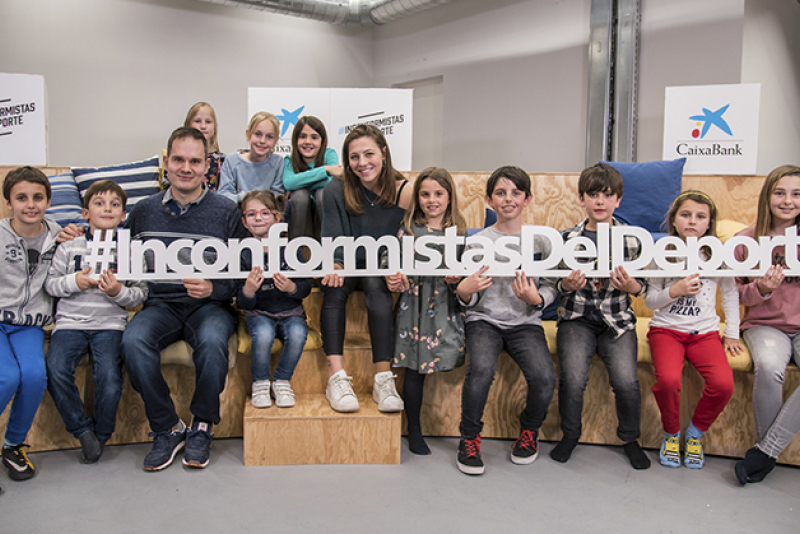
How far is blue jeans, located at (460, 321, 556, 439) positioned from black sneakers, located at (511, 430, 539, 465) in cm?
3

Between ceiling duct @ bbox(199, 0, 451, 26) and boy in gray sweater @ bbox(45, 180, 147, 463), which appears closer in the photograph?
boy in gray sweater @ bbox(45, 180, 147, 463)

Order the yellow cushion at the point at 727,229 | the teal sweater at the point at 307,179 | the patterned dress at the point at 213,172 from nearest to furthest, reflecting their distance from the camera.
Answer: the yellow cushion at the point at 727,229 < the teal sweater at the point at 307,179 < the patterned dress at the point at 213,172

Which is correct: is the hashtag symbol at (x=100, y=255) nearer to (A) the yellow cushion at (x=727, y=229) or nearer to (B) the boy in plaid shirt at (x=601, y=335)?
(B) the boy in plaid shirt at (x=601, y=335)

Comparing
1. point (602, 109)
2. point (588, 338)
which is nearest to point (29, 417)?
point (588, 338)

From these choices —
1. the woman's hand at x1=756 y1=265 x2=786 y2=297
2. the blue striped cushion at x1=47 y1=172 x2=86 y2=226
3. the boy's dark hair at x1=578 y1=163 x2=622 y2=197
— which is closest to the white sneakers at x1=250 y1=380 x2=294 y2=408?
the blue striped cushion at x1=47 y1=172 x2=86 y2=226

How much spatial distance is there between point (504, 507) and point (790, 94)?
4.47 metres

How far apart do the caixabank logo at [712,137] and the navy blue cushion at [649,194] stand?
2.20ft

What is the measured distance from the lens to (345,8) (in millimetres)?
5797

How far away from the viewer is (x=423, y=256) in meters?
2.11

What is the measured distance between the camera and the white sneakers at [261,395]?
200 cm

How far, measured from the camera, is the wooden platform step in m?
1.94

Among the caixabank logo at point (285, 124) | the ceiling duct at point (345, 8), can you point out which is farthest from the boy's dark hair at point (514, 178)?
the ceiling duct at point (345, 8)

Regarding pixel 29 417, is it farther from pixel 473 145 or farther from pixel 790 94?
pixel 790 94

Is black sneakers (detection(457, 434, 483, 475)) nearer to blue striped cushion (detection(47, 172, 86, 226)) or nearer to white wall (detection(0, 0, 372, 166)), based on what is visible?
blue striped cushion (detection(47, 172, 86, 226))
